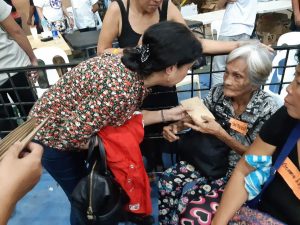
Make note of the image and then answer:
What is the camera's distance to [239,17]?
2.78 metres

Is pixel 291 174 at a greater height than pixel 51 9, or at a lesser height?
lesser

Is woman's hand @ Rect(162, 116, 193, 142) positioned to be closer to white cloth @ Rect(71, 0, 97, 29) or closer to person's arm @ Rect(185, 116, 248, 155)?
person's arm @ Rect(185, 116, 248, 155)

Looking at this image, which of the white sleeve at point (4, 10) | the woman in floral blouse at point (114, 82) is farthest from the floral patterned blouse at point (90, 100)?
the white sleeve at point (4, 10)

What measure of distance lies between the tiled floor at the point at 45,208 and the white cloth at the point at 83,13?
263cm

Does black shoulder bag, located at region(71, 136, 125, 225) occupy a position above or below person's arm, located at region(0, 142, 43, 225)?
below

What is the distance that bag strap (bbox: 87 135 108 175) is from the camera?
3.87ft

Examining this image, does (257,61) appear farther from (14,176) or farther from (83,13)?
(83,13)

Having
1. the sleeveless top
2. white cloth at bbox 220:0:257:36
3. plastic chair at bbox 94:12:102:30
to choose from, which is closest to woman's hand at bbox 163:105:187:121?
the sleeveless top

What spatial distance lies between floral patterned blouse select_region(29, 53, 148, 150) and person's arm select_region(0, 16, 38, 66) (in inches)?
39.0

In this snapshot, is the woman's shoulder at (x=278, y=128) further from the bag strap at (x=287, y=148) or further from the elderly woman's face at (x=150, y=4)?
the elderly woman's face at (x=150, y=4)

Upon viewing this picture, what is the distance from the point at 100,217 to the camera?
1.23 meters

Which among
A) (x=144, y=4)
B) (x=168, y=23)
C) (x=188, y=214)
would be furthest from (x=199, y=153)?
(x=144, y=4)

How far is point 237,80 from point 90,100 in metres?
0.71

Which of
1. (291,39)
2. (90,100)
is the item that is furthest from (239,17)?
(90,100)
